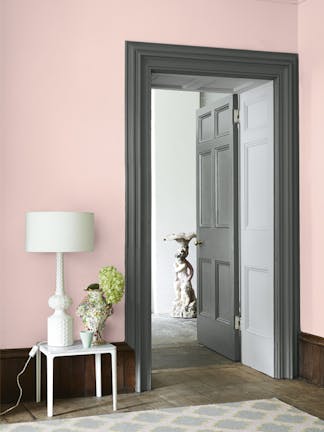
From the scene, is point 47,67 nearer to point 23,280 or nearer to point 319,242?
point 23,280

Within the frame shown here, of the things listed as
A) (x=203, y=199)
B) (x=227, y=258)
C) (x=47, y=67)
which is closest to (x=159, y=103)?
(x=203, y=199)

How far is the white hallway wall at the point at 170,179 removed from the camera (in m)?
9.68

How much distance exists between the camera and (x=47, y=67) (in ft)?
16.1

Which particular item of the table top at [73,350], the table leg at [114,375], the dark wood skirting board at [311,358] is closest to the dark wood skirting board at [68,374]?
the table top at [73,350]

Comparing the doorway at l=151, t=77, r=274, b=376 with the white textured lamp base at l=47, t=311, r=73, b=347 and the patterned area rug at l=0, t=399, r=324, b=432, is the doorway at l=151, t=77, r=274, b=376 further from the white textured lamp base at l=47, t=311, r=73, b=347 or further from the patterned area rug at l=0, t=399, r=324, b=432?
the white textured lamp base at l=47, t=311, r=73, b=347

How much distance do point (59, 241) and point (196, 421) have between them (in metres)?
1.41

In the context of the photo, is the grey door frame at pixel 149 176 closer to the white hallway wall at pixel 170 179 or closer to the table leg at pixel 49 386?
the table leg at pixel 49 386

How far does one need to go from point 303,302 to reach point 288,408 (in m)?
1.15

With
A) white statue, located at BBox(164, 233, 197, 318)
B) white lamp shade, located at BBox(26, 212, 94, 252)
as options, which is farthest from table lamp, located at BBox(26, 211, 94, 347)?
white statue, located at BBox(164, 233, 197, 318)

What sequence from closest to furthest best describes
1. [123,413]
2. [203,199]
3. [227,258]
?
[123,413]
[227,258]
[203,199]

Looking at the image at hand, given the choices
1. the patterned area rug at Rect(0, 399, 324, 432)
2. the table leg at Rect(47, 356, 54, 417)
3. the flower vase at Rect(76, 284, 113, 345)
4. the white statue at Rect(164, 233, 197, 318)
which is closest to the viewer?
the patterned area rug at Rect(0, 399, 324, 432)

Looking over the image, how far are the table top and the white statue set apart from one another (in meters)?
4.46

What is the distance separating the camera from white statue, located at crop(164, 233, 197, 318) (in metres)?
9.08

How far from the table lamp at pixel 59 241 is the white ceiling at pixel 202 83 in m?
1.53
